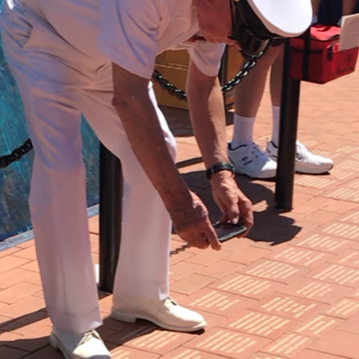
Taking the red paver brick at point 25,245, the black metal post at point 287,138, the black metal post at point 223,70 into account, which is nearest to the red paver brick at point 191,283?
the red paver brick at point 25,245

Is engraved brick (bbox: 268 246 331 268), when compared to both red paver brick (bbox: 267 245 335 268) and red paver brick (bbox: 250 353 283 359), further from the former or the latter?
red paver brick (bbox: 250 353 283 359)

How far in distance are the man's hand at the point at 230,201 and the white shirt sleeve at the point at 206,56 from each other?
41 centimetres

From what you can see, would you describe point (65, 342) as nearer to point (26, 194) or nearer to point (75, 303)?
point (75, 303)

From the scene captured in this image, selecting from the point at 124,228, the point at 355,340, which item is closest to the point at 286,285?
the point at 355,340

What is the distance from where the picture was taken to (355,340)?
3682mm

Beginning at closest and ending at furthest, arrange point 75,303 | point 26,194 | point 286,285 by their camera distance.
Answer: point 75,303 < point 286,285 < point 26,194

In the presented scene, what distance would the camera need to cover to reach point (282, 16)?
2.87 meters

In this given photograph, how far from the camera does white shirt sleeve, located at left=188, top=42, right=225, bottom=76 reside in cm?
350

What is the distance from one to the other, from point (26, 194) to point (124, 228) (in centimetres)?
127

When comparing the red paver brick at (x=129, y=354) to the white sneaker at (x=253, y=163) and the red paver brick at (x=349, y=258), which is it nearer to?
the red paver brick at (x=349, y=258)

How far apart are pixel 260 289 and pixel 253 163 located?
1.63 m

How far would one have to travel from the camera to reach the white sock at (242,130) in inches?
225

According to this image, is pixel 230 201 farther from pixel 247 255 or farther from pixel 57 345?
pixel 247 255

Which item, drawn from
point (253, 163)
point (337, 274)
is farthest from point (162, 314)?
point (253, 163)
